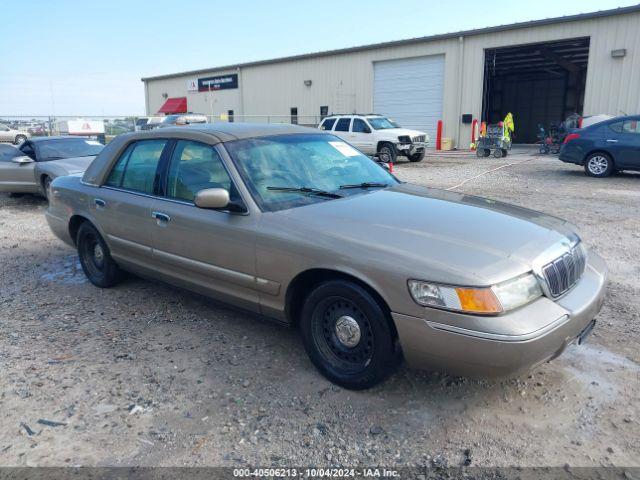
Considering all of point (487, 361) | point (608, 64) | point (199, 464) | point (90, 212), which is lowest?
point (199, 464)

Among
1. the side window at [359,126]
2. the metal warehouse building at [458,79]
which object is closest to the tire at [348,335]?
the side window at [359,126]

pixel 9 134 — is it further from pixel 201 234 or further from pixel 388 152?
pixel 201 234

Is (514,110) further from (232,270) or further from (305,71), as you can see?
(232,270)

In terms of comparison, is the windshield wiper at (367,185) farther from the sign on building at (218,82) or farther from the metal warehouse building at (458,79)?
the sign on building at (218,82)

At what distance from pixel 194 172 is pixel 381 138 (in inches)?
572

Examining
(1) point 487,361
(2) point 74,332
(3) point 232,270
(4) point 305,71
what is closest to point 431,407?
(1) point 487,361

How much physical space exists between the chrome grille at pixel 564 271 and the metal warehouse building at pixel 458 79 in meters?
20.6

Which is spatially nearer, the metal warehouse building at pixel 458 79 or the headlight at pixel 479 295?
the headlight at pixel 479 295

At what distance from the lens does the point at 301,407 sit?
10.4 ft

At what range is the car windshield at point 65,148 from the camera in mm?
10680

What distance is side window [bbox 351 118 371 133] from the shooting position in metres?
18.2

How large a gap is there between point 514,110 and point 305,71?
46.4ft

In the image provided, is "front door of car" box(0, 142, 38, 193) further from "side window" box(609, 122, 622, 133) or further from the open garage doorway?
the open garage doorway

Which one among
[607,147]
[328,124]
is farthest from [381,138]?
[607,147]
